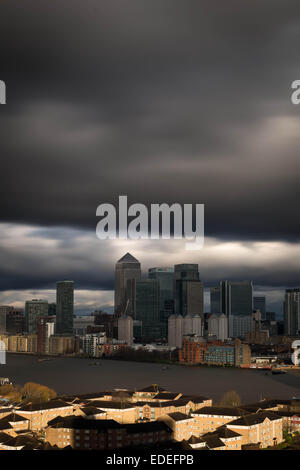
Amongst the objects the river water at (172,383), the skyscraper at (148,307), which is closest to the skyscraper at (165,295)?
the skyscraper at (148,307)

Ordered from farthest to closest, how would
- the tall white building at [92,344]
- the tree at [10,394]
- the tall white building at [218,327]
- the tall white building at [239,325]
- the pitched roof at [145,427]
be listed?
the tall white building at [239,325] < the tall white building at [218,327] < the tall white building at [92,344] < the tree at [10,394] < the pitched roof at [145,427]

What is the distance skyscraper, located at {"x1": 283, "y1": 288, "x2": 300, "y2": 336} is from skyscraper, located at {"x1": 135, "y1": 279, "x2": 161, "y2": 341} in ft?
30.0

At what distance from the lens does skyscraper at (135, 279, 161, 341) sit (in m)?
47.8

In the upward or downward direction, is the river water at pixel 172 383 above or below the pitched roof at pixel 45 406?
below

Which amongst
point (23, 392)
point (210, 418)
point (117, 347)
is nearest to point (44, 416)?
point (210, 418)

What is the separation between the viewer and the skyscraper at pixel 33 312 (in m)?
46.7

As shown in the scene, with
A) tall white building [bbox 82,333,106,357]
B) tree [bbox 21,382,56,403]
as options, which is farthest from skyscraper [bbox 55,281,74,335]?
tree [bbox 21,382,56,403]

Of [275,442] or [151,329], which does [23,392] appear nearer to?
[275,442]

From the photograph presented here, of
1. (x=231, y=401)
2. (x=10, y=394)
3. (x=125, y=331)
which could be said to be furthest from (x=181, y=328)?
(x=231, y=401)

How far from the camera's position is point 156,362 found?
29.0 meters

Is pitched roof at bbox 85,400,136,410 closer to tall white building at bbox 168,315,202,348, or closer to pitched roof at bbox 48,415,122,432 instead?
pitched roof at bbox 48,415,122,432

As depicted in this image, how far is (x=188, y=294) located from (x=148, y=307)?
3.18 meters

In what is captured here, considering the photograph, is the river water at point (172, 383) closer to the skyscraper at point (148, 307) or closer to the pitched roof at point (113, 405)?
the pitched roof at point (113, 405)

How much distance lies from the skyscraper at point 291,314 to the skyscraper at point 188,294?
6.21m
